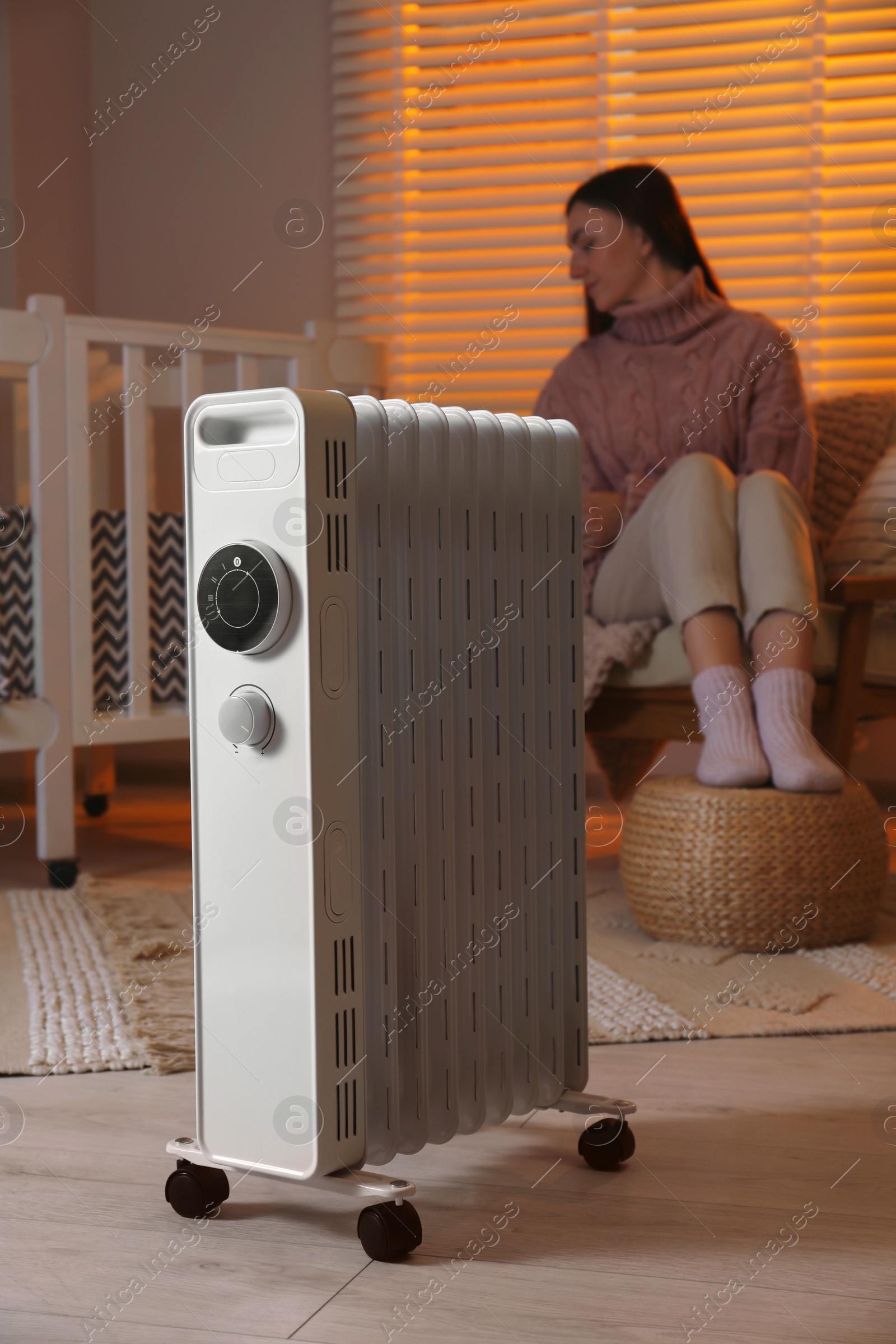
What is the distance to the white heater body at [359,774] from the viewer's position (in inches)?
30.1

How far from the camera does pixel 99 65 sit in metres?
2.87

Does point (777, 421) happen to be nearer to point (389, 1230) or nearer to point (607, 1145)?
point (607, 1145)

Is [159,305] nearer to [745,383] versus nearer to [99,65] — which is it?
[99,65]

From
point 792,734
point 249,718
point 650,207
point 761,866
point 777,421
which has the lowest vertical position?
point 761,866

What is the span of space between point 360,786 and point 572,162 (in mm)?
2265

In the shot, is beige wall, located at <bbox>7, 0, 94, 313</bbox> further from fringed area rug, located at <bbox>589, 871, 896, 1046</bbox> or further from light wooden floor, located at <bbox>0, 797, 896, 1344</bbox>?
light wooden floor, located at <bbox>0, 797, 896, 1344</bbox>

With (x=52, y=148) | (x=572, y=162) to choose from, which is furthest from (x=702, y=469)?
(x=52, y=148)

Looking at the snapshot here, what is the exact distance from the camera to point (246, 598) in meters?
0.77

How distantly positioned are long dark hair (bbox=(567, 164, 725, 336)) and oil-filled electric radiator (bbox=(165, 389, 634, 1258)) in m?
1.17

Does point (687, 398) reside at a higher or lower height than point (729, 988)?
higher

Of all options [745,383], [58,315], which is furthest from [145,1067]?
[745,383]

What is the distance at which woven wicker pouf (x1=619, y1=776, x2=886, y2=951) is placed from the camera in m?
1.52

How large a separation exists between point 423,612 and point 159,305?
7.38 ft

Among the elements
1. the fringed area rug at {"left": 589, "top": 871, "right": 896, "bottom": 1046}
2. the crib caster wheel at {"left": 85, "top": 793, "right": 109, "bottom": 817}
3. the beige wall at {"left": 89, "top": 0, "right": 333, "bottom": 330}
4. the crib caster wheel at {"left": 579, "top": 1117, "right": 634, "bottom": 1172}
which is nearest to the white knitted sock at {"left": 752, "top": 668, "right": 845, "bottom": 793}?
the fringed area rug at {"left": 589, "top": 871, "right": 896, "bottom": 1046}
